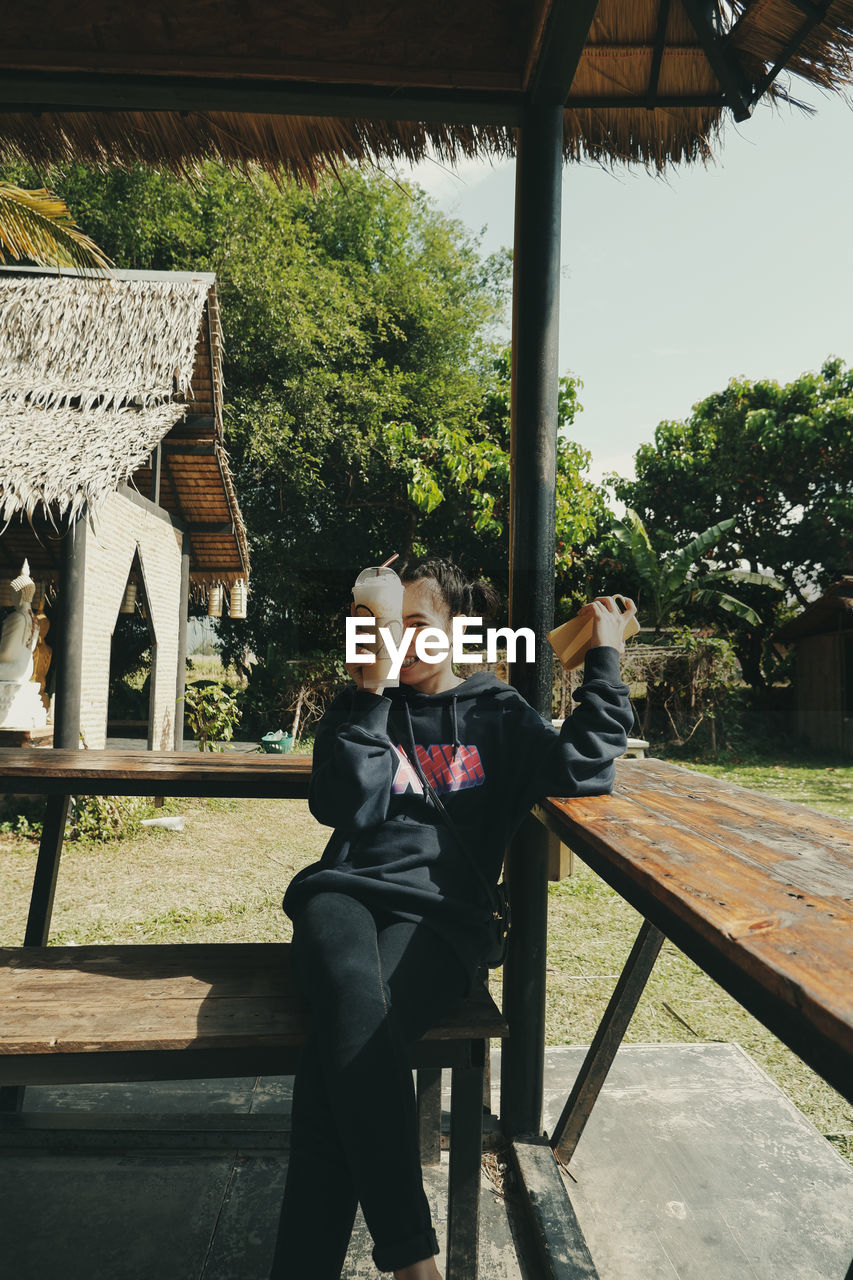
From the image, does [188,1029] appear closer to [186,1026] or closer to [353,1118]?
[186,1026]

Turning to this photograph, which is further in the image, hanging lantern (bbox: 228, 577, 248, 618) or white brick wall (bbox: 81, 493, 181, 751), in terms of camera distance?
hanging lantern (bbox: 228, 577, 248, 618)

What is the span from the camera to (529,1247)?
1.79m

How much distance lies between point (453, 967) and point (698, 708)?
38.0 feet

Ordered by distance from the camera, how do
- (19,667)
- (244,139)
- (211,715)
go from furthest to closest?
(211,715) → (19,667) → (244,139)

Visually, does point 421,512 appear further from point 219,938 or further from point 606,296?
point 219,938

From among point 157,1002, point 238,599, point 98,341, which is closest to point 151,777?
point 157,1002

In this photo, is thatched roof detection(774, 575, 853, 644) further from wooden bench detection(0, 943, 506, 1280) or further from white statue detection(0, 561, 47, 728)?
wooden bench detection(0, 943, 506, 1280)

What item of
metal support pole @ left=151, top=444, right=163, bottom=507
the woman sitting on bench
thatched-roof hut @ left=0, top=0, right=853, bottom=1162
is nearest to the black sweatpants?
the woman sitting on bench

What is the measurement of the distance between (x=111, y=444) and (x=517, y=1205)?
18.2 ft

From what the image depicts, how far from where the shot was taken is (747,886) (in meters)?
0.95

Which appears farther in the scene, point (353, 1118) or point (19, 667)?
point (19, 667)

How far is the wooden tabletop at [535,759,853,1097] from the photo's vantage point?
0.65 metres

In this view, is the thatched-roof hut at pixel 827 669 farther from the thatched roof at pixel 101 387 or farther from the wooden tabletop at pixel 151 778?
the wooden tabletop at pixel 151 778

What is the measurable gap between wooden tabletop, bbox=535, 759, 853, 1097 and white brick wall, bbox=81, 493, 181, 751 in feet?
18.9
